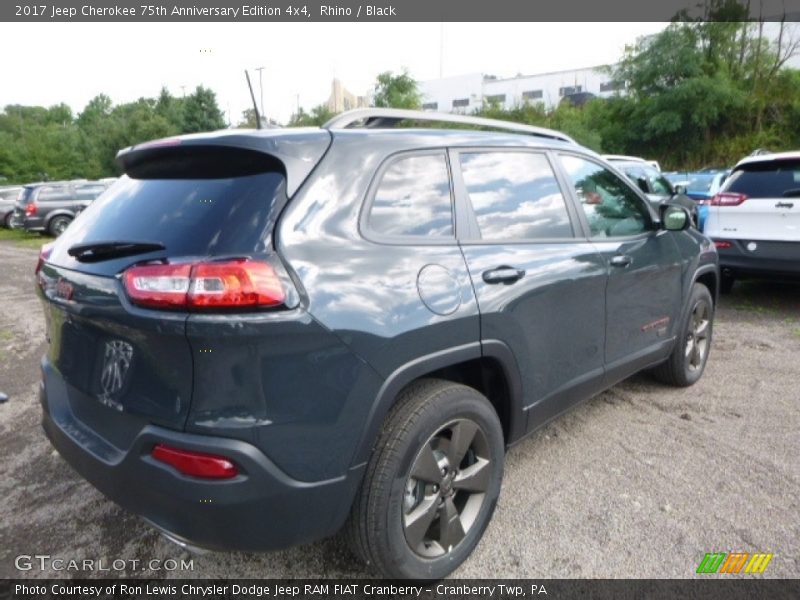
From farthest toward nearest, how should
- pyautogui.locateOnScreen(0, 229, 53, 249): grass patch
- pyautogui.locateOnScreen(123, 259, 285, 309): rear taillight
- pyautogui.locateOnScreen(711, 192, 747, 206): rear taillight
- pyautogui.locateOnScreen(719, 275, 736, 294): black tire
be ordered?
pyautogui.locateOnScreen(0, 229, 53, 249): grass patch → pyautogui.locateOnScreen(719, 275, 736, 294): black tire → pyautogui.locateOnScreen(711, 192, 747, 206): rear taillight → pyautogui.locateOnScreen(123, 259, 285, 309): rear taillight

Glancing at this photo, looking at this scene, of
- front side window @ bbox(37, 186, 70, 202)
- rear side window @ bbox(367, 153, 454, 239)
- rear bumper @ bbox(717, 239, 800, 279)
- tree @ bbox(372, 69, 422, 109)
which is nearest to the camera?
rear side window @ bbox(367, 153, 454, 239)

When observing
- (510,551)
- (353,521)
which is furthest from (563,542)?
(353,521)

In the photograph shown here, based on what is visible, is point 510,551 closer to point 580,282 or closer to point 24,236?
point 580,282

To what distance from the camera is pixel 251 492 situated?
1835mm

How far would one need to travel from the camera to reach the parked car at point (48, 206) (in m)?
17.4

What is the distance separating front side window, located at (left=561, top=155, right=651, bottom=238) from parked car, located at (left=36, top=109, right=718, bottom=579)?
440mm

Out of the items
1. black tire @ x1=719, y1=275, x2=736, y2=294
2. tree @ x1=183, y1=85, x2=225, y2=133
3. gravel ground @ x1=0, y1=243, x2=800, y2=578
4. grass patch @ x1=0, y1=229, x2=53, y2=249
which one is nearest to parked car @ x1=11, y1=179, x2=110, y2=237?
grass patch @ x1=0, y1=229, x2=53, y2=249

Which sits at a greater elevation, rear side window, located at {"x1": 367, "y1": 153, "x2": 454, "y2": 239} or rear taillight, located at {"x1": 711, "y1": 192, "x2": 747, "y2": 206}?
rear side window, located at {"x1": 367, "y1": 153, "x2": 454, "y2": 239}

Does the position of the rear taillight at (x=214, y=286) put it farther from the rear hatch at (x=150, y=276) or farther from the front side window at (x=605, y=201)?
the front side window at (x=605, y=201)

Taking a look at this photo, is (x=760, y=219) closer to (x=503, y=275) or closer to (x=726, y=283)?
(x=726, y=283)

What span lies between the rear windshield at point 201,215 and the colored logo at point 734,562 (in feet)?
7.12

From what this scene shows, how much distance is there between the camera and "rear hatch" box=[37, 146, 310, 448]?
1828 millimetres

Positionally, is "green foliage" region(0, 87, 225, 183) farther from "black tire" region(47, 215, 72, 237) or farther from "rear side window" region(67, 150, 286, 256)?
"rear side window" region(67, 150, 286, 256)

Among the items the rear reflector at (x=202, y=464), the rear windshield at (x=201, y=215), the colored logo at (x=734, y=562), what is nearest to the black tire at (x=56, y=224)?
the rear windshield at (x=201, y=215)
